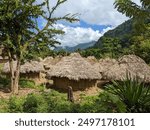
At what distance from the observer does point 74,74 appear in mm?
25562

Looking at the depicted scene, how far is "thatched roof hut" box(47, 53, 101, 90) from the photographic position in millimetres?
25594

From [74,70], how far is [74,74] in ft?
1.41

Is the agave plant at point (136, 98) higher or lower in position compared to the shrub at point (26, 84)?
lower

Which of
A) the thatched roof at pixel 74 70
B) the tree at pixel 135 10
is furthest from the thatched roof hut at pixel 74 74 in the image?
the tree at pixel 135 10

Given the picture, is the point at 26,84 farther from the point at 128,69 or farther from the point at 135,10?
the point at 135,10

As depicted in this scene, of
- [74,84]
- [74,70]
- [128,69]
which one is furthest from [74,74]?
[128,69]

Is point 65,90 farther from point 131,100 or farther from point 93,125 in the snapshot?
point 93,125

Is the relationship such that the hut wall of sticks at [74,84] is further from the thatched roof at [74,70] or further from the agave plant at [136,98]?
the agave plant at [136,98]

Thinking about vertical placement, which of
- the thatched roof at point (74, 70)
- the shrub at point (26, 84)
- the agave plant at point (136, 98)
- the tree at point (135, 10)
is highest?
the tree at point (135, 10)

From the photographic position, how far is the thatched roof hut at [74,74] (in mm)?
25594

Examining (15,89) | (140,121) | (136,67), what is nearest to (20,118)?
(140,121)

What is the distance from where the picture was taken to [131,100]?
1066 centimetres

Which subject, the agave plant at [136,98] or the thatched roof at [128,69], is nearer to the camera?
the agave plant at [136,98]

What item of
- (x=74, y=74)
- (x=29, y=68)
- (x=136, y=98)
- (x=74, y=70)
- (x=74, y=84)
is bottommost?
(x=136, y=98)
